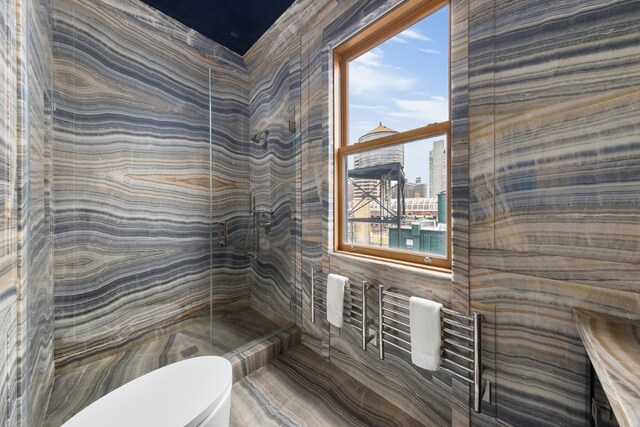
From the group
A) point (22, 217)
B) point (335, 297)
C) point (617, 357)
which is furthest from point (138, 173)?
point (617, 357)

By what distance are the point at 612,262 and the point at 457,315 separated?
537 millimetres

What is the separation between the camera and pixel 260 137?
7.55 ft

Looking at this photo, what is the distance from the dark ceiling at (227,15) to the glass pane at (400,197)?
4.29ft

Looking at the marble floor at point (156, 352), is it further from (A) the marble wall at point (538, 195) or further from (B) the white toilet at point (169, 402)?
(A) the marble wall at point (538, 195)

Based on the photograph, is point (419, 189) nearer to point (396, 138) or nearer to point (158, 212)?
point (396, 138)

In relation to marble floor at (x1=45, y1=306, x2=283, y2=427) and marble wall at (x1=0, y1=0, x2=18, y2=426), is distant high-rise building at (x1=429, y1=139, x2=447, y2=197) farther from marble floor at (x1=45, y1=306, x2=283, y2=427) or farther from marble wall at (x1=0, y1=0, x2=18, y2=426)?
marble wall at (x1=0, y1=0, x2=18, y2=426)

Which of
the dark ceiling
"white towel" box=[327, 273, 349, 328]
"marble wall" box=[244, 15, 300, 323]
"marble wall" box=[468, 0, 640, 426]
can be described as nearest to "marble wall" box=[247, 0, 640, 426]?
"marble wall" box=[468, 0, 640, 426]

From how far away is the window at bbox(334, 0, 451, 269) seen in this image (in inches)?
51.2

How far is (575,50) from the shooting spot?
86 centimetres

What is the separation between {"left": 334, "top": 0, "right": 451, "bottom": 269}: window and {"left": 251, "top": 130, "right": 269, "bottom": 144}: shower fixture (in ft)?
2.67

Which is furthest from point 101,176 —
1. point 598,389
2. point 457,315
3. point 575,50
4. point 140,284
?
point 598,389

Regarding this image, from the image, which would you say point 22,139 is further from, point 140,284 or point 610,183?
point 610,183

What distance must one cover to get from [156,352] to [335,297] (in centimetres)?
133

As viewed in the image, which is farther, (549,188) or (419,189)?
(419,189)
